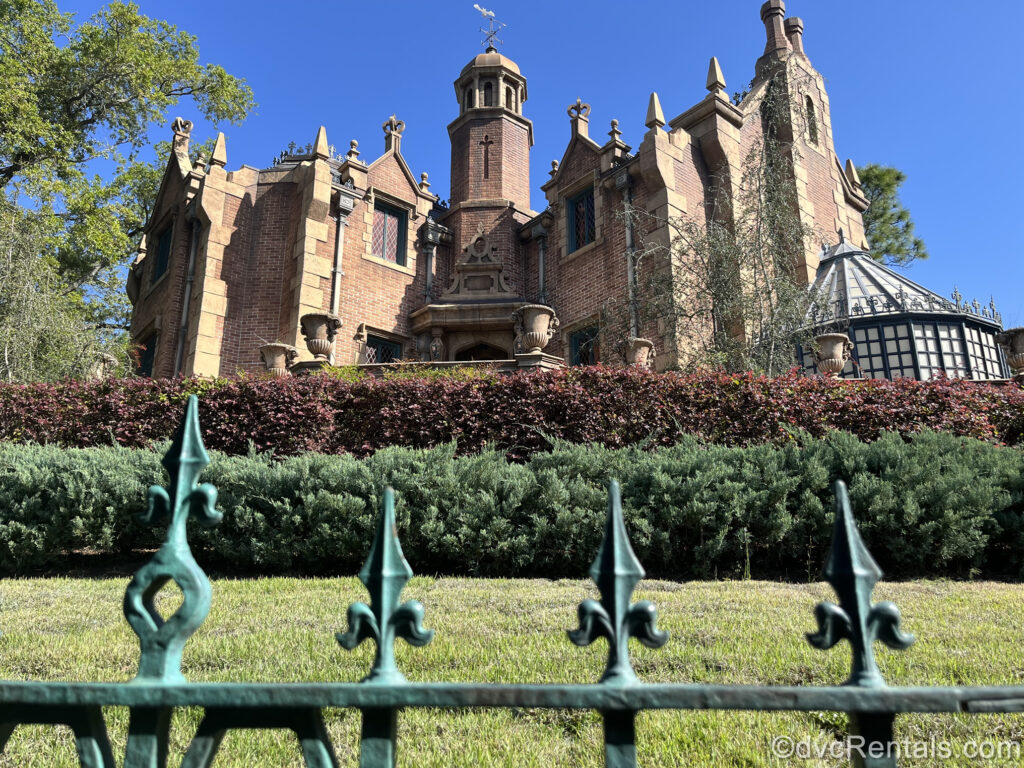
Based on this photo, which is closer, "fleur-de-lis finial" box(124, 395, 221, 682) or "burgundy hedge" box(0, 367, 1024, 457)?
"fleur-de-lis finial" box(124, 395, 221, 682)

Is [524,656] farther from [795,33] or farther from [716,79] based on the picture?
[795,33]

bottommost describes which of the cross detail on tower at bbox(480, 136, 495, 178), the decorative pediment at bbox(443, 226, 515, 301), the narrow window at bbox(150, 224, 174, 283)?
the decorative pediment at bbox(443, 226, 515, 301)

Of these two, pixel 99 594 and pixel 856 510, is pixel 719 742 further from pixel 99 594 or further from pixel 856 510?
pixel 99 594

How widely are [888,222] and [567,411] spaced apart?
2857 cm

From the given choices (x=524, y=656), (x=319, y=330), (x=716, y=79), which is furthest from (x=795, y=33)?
(x=524, y=656)

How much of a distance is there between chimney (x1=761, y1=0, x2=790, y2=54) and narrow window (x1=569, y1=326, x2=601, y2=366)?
414 inches

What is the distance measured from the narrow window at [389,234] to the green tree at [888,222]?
71.8ft

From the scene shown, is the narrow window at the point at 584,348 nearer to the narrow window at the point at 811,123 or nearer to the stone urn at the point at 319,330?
the stone urn at the point at 319,330

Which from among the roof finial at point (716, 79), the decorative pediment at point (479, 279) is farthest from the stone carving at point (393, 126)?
the roof finial at point (716, 79)

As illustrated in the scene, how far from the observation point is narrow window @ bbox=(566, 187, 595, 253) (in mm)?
19359

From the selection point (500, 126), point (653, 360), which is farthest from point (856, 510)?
point (500, 126)

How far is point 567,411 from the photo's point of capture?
9.52 meters

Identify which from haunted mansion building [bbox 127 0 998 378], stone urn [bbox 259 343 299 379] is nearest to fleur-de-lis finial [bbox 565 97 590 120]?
haunted mansion building [bbox 127 0 998 378]

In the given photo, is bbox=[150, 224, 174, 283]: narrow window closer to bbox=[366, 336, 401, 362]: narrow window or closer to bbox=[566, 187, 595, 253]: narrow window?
bbox=[366, 336, 401, 362]: narrow window
